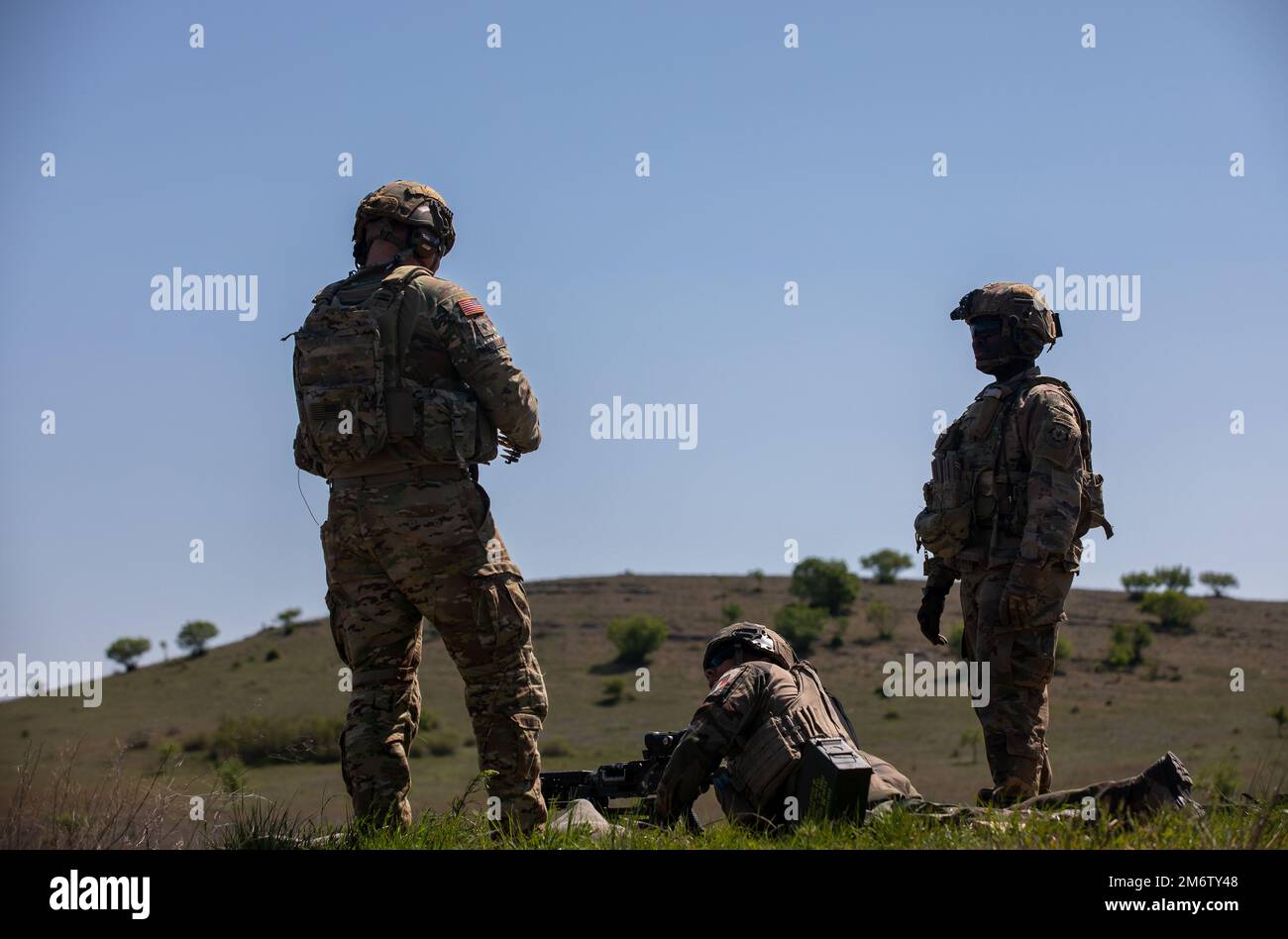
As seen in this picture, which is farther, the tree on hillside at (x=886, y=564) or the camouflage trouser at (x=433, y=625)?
the tree on hillside at (x=886, y=564)

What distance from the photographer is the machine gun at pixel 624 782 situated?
314 inches

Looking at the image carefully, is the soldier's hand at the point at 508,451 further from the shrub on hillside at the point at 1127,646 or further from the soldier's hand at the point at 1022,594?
the shrub on hillside at the point at 1127,646

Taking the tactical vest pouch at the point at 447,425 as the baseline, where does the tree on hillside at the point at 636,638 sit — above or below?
below

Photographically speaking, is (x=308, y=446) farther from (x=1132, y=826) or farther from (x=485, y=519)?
(x=1132, y=826)

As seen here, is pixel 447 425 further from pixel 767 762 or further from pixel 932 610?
pixel 932 610

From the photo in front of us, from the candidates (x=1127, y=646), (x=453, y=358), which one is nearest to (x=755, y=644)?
(x=453, y=358)

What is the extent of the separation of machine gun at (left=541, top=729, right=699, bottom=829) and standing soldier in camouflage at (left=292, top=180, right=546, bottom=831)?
127 cm

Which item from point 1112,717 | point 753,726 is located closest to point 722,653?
point 753,726

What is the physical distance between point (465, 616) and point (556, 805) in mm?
2177

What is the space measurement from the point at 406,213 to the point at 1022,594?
3758 millimetres

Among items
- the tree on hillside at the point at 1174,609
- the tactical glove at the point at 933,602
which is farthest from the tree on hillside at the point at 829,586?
the tactical glove at the point at 933,602

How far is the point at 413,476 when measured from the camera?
A: 6809 mm

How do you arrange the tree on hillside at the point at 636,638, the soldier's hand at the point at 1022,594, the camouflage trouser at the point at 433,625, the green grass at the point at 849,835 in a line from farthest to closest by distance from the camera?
1. the tree on hillside at the point at 636,638
2. the soldier's hand at the point at 1022,594
3. the camouflage trouser at the point at 433,625
4. the green grass at the point at 849,835

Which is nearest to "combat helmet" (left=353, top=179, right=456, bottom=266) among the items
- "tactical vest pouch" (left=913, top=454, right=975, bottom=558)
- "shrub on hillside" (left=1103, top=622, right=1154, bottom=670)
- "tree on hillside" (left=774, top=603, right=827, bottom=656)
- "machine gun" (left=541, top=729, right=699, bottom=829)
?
"machine gun" (left=541, top=729, right=699, bottom=829)
